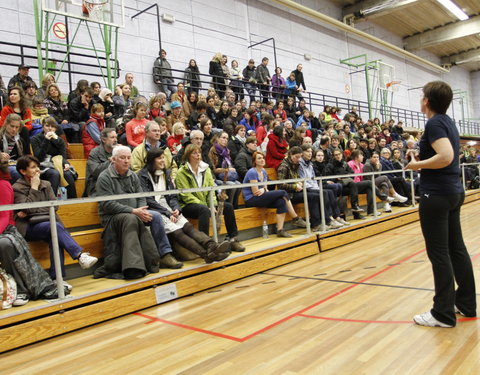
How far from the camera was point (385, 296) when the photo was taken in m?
2.63

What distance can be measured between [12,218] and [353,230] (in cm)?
367

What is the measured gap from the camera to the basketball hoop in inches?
229

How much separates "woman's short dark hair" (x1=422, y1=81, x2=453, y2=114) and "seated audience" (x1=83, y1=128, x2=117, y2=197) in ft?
7.73

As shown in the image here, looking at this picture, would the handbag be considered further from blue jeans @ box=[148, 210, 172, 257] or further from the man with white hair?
blue jeans @ box=[148, 210, 172, 257]

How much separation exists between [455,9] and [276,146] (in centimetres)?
1188

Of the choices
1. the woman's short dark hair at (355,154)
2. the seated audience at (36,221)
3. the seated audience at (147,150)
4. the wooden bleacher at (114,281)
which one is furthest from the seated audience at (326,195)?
the seated audience at (36,221)

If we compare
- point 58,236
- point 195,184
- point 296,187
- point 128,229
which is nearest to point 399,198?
point 296,187

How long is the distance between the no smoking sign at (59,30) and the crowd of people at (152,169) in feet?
4.72

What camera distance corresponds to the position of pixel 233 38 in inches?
396

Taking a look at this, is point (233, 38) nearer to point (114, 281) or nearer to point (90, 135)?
point (90, 135)

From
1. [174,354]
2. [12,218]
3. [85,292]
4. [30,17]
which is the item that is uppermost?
[30,17]

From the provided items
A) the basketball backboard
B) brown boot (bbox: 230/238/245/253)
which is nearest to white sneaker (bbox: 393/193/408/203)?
brown boot (bbox: 230/238/245/253)

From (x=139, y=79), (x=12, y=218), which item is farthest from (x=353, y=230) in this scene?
(x=139, y=79)

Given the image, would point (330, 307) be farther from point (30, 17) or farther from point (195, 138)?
point (30, 17)
